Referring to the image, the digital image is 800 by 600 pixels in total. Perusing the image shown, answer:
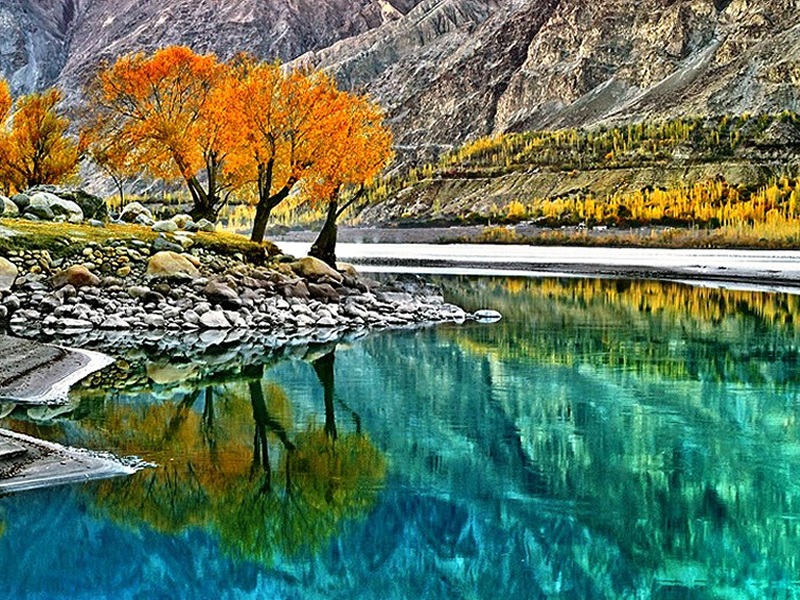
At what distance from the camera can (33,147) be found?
5259 centimetres

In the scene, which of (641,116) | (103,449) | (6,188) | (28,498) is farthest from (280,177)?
(641,116)

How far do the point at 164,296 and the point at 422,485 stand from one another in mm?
19103

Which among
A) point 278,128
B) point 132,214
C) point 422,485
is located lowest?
point 422,485

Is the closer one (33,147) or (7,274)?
(7,274)

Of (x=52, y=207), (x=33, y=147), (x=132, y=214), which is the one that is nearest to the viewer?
(x=52, y=207)

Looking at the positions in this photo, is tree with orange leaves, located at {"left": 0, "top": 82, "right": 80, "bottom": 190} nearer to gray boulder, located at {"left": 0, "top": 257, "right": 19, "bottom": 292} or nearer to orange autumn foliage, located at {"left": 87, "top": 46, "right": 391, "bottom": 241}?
orange autumn foliage, located at {"left": 87, "top": 46, "right": 391, "bottom": 241}

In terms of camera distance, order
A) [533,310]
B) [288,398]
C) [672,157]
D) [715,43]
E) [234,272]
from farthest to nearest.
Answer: [715,43] → [672,157] → [533,310] → [234,272] → [288,398]

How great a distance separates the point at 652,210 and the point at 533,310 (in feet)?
276

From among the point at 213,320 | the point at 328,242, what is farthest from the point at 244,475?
the point at 328,242

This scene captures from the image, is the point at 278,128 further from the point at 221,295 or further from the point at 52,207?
the point at 221,295

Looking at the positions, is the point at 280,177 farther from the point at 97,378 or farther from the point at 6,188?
the point at 97,378

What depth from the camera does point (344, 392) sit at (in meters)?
20.0

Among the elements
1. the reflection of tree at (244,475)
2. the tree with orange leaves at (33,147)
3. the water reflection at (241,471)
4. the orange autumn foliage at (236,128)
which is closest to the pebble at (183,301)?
the orange autumn foliage at (236,128)

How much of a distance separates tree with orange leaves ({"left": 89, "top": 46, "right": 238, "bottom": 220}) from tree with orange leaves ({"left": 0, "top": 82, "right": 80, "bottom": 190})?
6.76 metres
